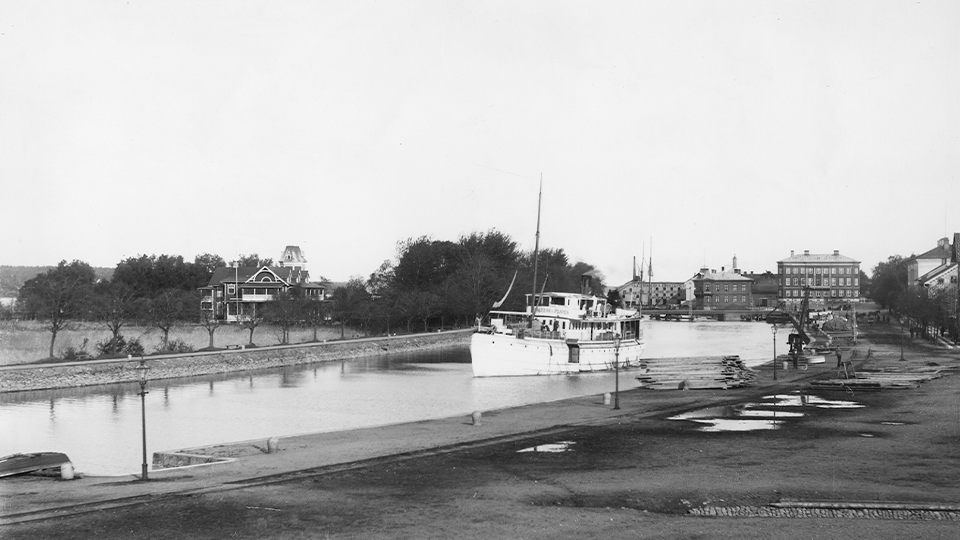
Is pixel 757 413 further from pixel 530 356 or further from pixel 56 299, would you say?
pixel 56 299

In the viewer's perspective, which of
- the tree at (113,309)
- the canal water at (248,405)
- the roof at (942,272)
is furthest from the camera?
the roof at (942,272)

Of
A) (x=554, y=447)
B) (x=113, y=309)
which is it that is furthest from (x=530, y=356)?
(x=113, y=309)

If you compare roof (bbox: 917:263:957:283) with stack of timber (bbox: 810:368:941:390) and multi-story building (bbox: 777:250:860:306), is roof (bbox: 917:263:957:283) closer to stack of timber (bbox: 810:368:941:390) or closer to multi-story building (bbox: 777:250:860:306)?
multi-story building (bbox: 777:250:860:306)

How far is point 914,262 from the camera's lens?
464 ft

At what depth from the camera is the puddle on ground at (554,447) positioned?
2439 cm

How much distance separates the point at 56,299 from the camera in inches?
2525

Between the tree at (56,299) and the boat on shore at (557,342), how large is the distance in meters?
27.7

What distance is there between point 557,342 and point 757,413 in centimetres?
2664

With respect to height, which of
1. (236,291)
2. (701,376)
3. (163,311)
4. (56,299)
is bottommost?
(701,376)

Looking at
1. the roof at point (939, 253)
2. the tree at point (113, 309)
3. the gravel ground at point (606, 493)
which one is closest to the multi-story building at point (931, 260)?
the roof at point (939, 253)

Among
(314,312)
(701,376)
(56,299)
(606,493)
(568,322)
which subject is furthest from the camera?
(314,312)

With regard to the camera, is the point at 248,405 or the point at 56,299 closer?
the point at 248,405

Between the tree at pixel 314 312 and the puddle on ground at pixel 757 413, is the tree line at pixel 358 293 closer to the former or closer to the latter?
the tree at pixel 314 312

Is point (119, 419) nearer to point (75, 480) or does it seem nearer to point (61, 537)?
point (75, 480)
